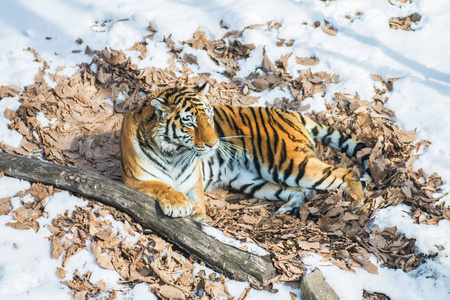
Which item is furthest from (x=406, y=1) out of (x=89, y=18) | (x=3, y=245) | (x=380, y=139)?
(x=3, y=245)

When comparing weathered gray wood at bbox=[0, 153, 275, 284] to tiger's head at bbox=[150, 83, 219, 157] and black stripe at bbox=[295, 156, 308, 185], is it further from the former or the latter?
black stripe at bbox=[295, 156, 308, 185]

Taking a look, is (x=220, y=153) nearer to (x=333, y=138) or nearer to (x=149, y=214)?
(x=333, y=138)

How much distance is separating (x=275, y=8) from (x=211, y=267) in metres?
4.45

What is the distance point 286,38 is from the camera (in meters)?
6.70

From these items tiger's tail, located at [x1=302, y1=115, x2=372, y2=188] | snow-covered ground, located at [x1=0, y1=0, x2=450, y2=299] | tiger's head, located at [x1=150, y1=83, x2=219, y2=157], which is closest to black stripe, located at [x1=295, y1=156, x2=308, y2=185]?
tiger's tail, located at [x1=302, y1=115, x2=372, y2=188]

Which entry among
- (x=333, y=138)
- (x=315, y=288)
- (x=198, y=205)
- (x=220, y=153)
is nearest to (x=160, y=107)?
(x=198, y=205)

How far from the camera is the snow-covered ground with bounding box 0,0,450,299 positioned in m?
5.43

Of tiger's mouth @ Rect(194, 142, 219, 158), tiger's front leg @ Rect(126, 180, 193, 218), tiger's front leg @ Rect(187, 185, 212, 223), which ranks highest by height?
tiger's mouth @ Rect(194, 142, 219, 158)

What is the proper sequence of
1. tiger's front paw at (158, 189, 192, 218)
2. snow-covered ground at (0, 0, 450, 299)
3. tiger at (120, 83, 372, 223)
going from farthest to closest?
snow-covered ground at (0, 0, 450, 299) < tiger at (120, 83, 372, 223) < tiger's front paw at (158, 189, 192, 218)

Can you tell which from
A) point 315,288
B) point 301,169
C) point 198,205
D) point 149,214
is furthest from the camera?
point 301,169

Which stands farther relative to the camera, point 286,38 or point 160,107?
point 286,38

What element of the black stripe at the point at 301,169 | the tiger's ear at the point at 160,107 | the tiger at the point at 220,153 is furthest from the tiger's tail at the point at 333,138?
the tiger's ear at the point at 160,107

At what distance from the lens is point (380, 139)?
5215 mm

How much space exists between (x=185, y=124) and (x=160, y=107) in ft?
0.87
